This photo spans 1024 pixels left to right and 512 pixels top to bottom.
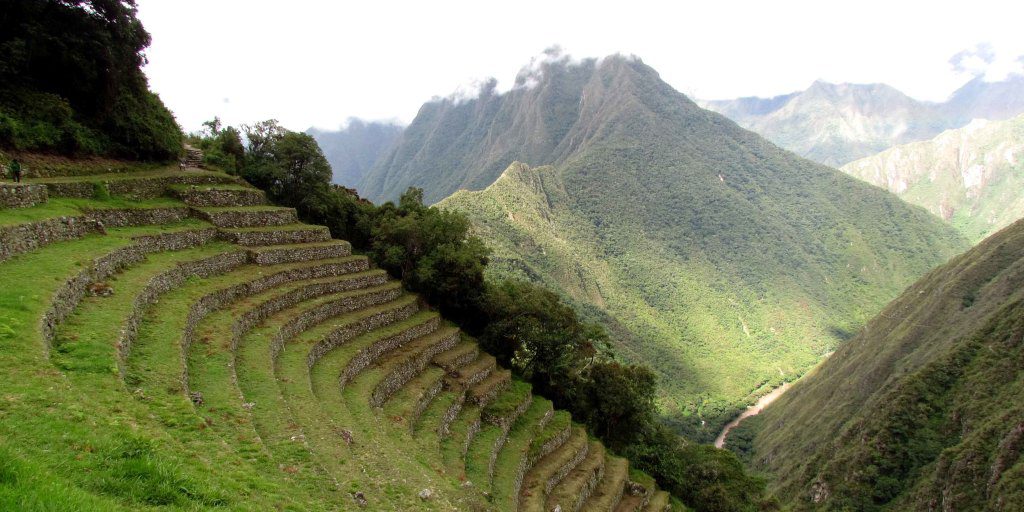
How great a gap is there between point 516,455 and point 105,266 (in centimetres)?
1845

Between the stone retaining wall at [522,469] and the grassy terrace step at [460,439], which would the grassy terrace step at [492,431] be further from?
the stone retaining wall at [522,469]

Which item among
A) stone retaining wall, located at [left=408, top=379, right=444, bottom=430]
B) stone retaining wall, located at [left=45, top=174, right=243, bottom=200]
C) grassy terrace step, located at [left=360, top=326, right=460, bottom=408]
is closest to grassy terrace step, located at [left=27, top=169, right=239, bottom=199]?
stone retaining wall, located at [left=45, top=174, right=243, bottom=200]

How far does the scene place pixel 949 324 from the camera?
90.9 meters

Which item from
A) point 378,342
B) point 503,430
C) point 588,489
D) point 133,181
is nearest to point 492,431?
point 503,430

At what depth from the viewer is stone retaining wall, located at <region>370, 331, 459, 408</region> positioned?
2130 centimetres

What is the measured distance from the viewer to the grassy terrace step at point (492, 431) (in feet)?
70.3

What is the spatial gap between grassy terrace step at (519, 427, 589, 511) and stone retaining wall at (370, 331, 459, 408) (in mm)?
7282

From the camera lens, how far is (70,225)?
60.1 feet

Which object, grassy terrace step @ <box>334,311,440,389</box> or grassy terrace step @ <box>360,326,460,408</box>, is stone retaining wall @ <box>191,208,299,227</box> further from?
grassy terrace step @ <box>360,326,460,408</box>

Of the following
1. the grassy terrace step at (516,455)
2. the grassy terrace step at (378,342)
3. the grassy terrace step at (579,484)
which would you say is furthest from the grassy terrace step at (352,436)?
the grassy terrace step at (579,484)

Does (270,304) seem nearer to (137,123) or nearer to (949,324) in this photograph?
(137,123)

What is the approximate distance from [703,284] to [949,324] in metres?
96.4

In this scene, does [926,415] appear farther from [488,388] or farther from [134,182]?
[134,182]

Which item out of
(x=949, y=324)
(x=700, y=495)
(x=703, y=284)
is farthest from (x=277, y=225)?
(x=703, y=284)
